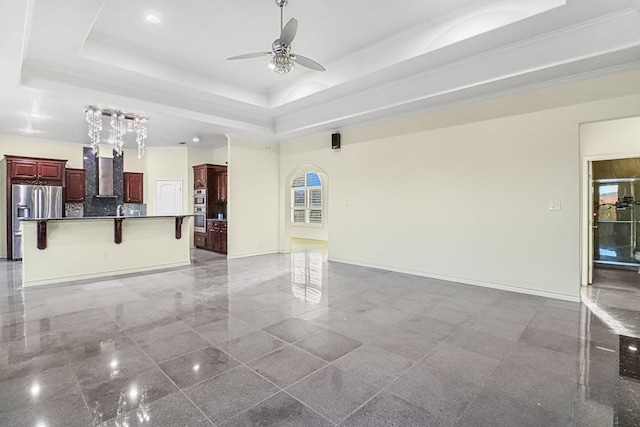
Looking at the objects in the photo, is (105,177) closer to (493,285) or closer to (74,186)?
(74,186)

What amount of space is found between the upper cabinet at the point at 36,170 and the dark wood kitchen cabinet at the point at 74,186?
11.8 inches

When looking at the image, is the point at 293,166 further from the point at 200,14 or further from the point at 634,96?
the point at 634,96

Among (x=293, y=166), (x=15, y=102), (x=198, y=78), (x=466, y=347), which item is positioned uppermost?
(x=198, y=78)

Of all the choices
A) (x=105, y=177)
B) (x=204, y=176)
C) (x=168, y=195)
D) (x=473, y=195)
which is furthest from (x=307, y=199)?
(x=473, y=195)

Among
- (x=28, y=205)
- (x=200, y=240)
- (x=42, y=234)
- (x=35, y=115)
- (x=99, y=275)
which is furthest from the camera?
(x=200, y=240)

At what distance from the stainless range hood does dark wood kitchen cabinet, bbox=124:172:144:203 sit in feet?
1.17

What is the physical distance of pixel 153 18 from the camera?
12.3 ft

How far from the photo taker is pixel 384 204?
20.0 ft

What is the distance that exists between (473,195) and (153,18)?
508cm

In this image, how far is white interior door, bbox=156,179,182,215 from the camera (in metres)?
9.12

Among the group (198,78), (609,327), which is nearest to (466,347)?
(609,327)

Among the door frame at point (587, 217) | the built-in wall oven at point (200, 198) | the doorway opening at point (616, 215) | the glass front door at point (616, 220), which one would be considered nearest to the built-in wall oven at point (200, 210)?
the built-in wall oven at point (200, 198)

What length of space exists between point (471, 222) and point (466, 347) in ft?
8.74

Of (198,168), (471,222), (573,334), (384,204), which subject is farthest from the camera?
(198,168)
